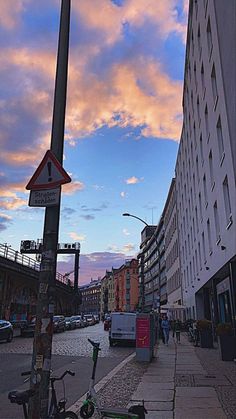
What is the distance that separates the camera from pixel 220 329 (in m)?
15.6

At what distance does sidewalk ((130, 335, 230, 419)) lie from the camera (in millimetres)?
7227

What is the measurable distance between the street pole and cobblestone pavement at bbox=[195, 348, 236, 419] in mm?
4200

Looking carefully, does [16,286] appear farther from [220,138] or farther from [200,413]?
[200,413]

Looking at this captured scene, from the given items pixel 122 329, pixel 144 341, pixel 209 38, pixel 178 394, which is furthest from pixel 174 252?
pixel 178 394

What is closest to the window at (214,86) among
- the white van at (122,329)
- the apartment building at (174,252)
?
the white van at (122,329)

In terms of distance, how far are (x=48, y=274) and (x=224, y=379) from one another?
8498 millimetres

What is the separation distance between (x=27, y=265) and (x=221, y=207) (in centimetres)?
2918

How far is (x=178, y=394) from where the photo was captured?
29.5ft

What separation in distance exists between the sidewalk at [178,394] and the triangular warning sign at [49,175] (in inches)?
179

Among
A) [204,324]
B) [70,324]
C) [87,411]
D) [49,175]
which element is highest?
[49,175]

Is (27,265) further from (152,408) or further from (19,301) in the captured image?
(152,408)

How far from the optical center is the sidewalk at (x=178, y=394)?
7.23 meters

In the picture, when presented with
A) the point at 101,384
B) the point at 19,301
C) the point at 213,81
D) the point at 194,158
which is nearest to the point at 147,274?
the point at 19,301

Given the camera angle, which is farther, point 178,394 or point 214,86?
point 214,86
